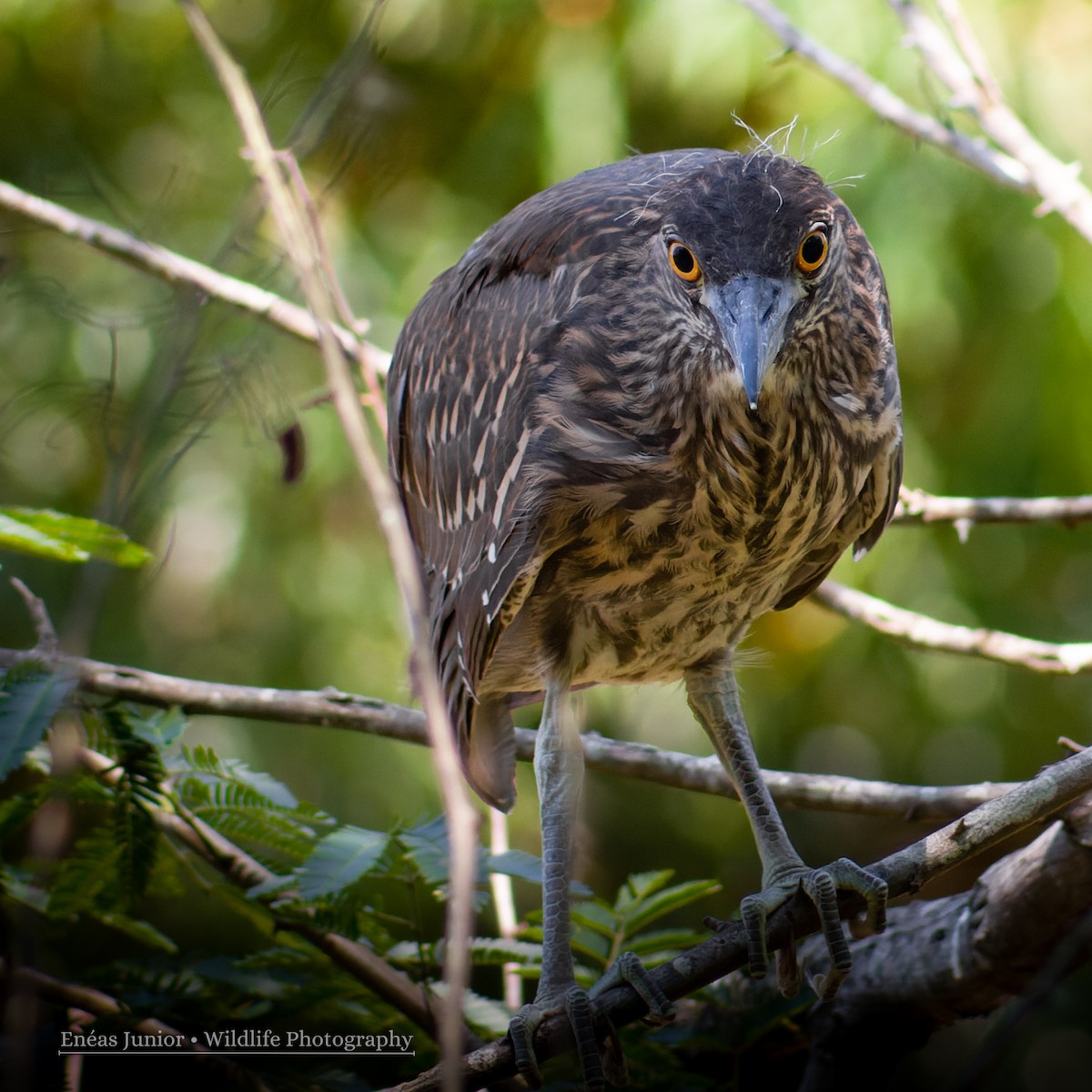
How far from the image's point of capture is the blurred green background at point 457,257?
495 centimetres

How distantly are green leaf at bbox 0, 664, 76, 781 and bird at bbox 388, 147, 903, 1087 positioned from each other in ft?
2.32

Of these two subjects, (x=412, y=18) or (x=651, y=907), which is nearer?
(x=651, y=907)

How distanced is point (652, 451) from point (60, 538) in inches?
36.1

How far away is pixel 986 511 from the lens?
8.96ft

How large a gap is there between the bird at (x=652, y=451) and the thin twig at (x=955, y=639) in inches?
16.3

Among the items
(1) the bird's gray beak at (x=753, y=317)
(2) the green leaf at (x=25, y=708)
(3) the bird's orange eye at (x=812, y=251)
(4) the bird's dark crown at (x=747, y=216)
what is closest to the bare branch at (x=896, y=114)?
(4) the bird's dark crown at (x=747, y=216)

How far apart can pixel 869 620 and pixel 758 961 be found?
1.12 meters

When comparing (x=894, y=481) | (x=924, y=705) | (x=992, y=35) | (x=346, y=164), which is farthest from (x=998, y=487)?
(x=346, y=164)

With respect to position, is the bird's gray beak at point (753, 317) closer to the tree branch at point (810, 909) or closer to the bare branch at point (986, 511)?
the tree branch at point (810, 909)

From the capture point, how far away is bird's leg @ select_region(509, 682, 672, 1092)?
76.0 inches

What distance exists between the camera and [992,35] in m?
4.83

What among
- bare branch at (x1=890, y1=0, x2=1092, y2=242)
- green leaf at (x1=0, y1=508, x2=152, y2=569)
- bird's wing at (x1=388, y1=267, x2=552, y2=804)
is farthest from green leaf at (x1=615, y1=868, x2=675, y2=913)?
bare branch at (x1=890, y1=0, x2=1092, y2=242)

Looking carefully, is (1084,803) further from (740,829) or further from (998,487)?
(740,829)

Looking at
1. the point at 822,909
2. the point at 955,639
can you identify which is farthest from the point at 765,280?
the point at 955,639
